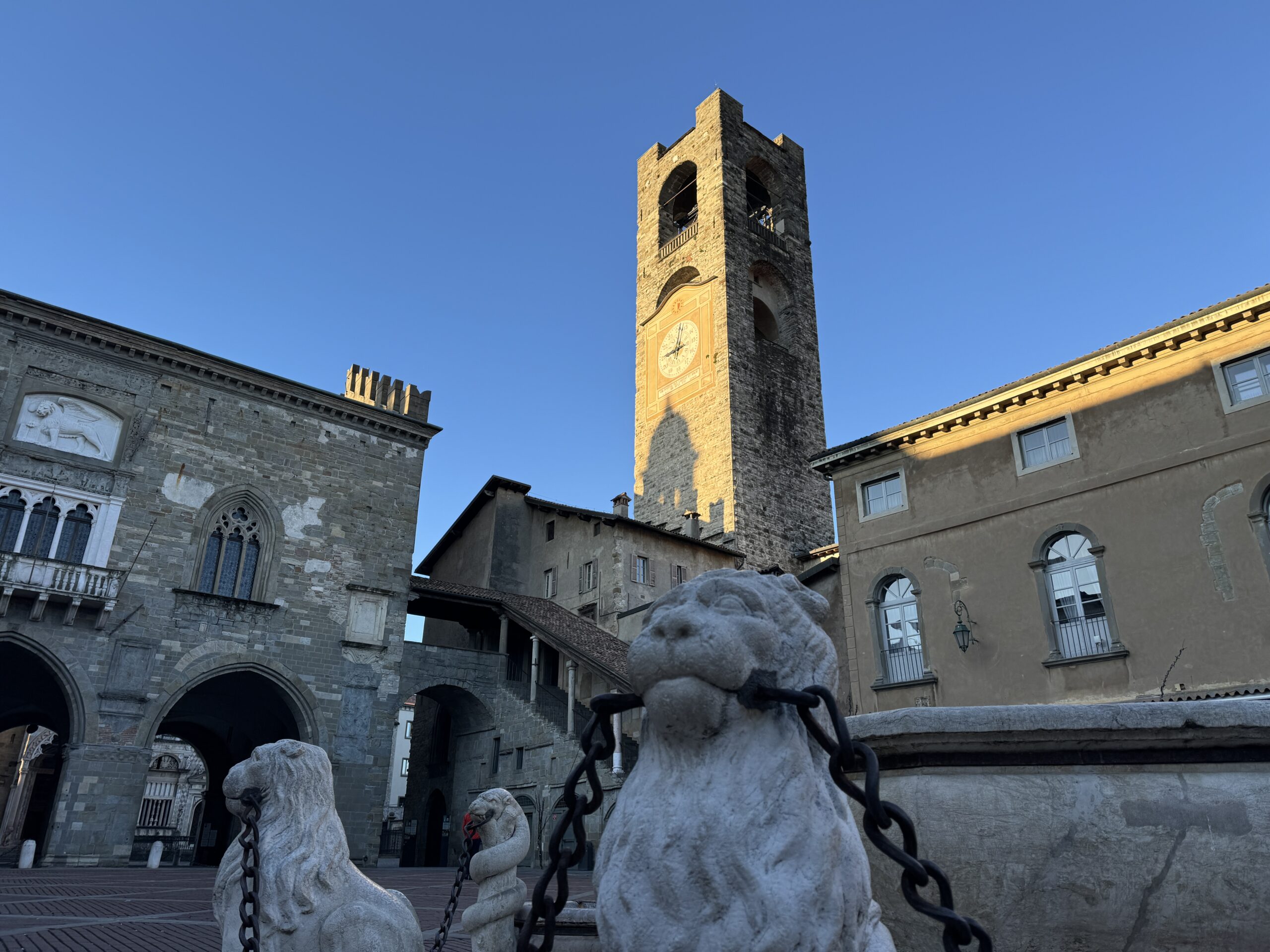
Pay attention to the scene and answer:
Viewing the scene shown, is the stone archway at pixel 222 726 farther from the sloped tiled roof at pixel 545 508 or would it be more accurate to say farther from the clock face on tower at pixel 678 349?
the clock face on tower at pixel 678 349

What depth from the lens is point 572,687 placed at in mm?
20562

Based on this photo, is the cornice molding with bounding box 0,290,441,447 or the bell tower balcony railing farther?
the cornice molding with bounding box 0,290,441,447

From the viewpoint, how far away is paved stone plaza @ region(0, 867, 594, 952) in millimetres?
7348

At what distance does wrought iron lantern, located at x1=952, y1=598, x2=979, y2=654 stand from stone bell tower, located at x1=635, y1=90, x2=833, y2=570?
14.1 meters

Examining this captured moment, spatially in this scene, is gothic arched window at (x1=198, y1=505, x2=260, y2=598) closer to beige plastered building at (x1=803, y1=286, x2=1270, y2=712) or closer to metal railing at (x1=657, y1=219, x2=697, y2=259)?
beige plastered building at (x1=803, y1=286, x2=1270, y2=712)

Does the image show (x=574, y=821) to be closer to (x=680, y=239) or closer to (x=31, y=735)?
(x=680, y=239)

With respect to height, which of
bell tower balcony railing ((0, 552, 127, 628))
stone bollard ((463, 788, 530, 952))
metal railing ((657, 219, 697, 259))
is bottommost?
stone bollard ((463, 788, 530, 952))

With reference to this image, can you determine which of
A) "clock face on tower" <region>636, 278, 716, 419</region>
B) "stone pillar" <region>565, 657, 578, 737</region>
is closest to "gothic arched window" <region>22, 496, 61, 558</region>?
"stone pillar" <region>565, 657, 578, 737</region>

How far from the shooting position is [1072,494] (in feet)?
50.4

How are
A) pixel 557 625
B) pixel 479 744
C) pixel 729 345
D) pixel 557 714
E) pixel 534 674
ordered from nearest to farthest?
pixel 557 714 → pixel 534 674 → pixel 557 625 → pixel 479 744 → pixel 729 345

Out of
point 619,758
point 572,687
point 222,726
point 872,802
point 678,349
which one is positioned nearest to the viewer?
point 872,802

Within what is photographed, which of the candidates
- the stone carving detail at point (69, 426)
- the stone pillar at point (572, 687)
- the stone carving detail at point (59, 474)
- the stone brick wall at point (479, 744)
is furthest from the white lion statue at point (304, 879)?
the stone carving detail at point (69, 426)

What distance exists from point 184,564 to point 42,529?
2.91 metres

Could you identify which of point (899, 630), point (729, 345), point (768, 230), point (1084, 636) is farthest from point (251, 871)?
point (768, 230)
